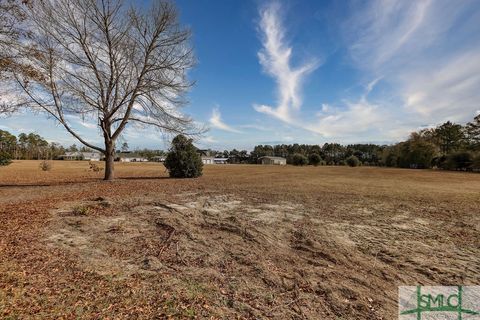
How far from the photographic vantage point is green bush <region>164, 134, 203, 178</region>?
69.1 feet

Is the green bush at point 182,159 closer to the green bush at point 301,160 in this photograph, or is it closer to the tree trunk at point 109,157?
the tree trunk at point 109,157

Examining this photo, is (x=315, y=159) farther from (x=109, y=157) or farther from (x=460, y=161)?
(x=109, y=157)

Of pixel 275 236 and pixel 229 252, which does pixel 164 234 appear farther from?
pixel 275 236

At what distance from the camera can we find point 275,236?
18.9ft

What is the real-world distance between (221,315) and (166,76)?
1490 cm

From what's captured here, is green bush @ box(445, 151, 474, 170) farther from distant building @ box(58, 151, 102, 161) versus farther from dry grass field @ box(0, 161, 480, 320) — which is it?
distant building @ box(58, 151, 102, 161)

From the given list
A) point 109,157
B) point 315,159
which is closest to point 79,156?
point 315,159

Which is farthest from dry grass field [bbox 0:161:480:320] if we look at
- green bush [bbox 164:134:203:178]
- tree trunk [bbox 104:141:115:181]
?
green bush [bbox 164:134:203:178]

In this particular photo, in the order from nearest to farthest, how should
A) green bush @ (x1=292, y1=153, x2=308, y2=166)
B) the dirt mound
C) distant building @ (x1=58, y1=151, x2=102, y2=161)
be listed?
1. the dirt mound
2. green bush @ (x1=292, y1=153, x2=308, y2=166)
3. distant building @ (x1=58, y1=151, x2=102, y2=161)

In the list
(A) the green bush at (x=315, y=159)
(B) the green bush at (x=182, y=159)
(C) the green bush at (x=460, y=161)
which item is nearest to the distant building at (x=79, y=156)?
(A) the green bush at (x=315, y=159)
